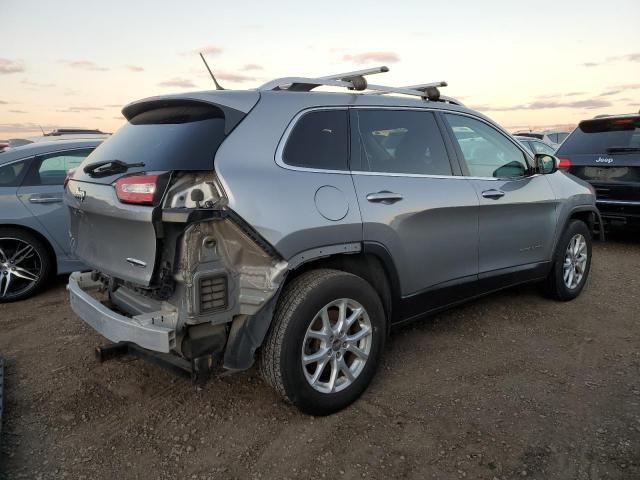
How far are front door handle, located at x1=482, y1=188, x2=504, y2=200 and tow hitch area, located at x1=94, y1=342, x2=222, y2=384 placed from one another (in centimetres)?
239

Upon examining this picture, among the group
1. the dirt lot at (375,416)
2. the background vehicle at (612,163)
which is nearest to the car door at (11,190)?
the dirt lot at (375,416)

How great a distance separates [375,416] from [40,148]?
446 cm

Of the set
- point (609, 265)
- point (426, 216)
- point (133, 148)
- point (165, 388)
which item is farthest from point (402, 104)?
point (609, 265)

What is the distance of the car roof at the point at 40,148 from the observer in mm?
5242

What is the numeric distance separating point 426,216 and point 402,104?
826 millimetres

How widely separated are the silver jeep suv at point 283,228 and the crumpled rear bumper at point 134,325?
0.01m

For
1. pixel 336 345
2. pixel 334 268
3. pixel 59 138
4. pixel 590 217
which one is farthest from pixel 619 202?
pixel 59 138

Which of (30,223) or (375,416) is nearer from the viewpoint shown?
(375,416)

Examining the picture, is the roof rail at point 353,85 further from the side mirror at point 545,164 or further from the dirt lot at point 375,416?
the dirt lot at point 375,416

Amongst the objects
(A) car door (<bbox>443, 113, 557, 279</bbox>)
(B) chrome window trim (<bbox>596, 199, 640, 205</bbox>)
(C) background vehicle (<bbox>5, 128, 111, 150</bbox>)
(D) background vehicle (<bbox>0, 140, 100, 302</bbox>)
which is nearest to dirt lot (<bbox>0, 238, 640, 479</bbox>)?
(A) car door (<bbox>443, 113, 557, 279</bbox>)

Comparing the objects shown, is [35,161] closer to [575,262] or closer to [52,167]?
[52,167]

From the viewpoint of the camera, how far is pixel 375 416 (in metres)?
3.04

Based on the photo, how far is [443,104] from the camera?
12.9 feet

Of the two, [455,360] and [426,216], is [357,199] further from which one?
[455,360]
